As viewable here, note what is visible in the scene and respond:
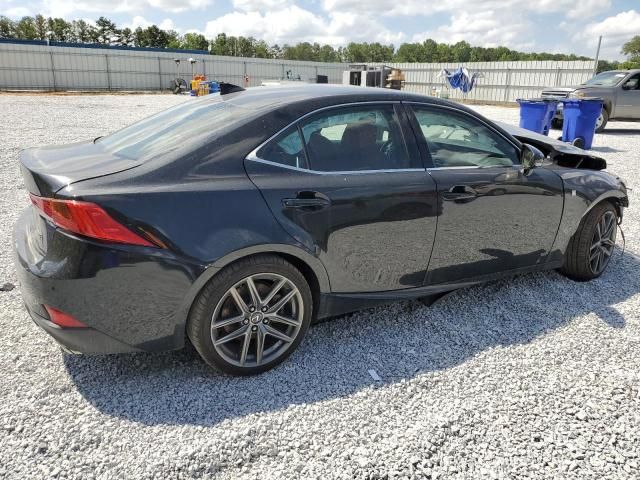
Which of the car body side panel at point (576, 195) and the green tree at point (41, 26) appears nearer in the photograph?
the car body side panel at point (576, 195)

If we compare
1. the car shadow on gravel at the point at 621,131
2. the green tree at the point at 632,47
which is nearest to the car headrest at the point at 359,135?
the car shadow on gravel at the point at 621,131

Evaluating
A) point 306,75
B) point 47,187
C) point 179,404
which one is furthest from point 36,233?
point 306,75

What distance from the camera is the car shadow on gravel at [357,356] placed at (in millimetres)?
2713

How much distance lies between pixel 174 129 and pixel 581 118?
11.2 meters

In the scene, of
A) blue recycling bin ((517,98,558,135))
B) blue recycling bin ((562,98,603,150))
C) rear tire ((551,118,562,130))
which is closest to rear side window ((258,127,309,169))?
blue recycling bin ((517,98,558,135))

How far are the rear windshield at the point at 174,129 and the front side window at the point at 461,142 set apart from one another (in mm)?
1238

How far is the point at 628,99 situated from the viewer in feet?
51.4

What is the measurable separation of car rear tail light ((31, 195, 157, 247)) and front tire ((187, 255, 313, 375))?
19.2 inches

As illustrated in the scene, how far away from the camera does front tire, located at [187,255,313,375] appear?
2668mm

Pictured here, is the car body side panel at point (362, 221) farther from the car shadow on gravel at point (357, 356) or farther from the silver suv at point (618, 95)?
the silver suv at point (618, 95)

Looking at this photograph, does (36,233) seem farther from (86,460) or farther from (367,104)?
(367,104)

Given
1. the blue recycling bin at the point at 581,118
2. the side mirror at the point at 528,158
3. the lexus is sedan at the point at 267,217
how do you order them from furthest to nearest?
the blue recycling bin at the point at 581,118 < the side mirror at the point at 528,158 < the lexus is sedan at the point at 267,217

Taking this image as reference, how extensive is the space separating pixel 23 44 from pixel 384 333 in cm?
4150

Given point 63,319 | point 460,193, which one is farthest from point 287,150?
point 63,319
